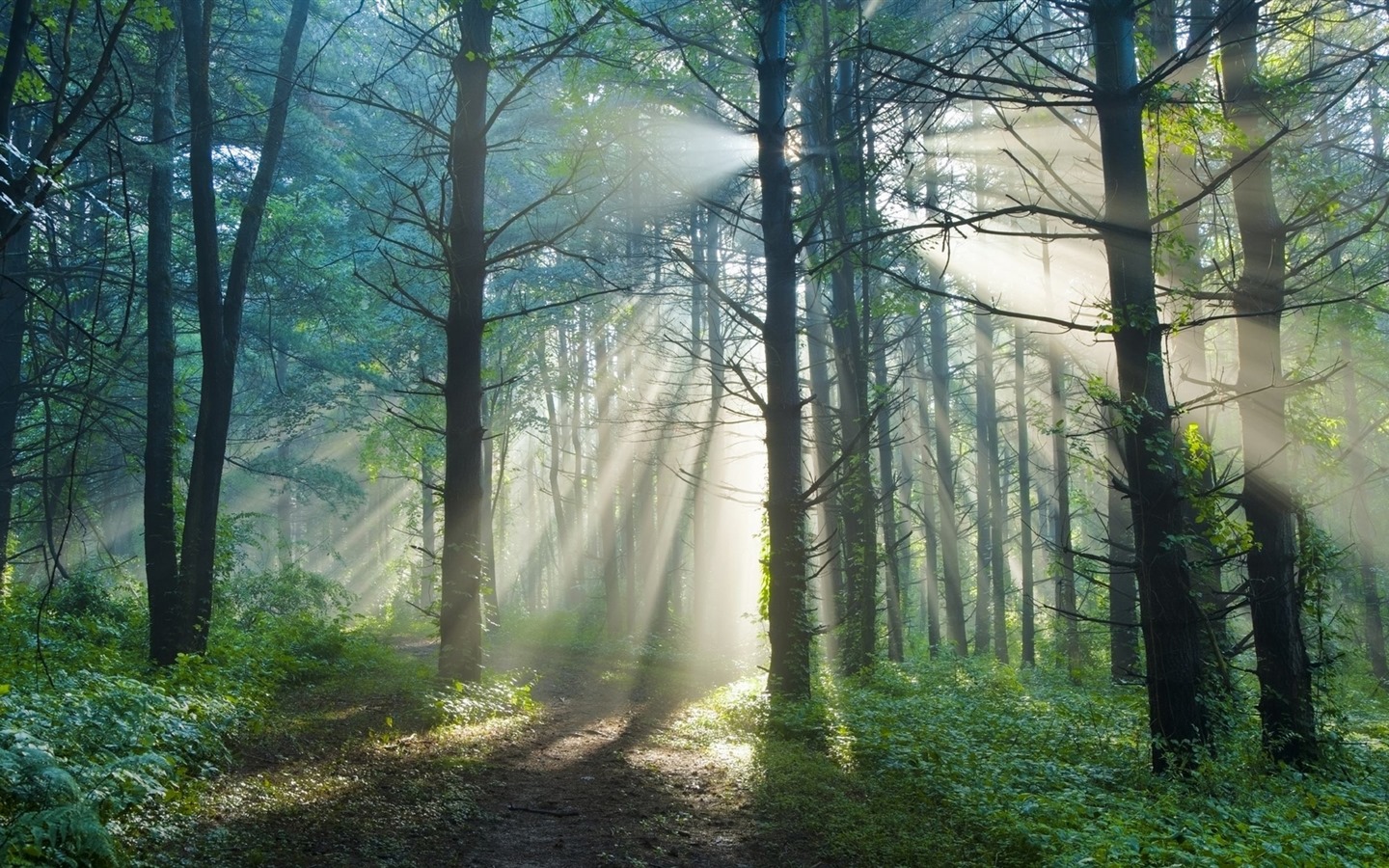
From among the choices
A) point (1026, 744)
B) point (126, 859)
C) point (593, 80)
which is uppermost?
point (593, 80)

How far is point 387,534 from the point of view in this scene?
51469mm

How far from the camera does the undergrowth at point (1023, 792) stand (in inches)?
210

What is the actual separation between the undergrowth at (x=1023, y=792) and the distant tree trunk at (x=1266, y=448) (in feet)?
1.46

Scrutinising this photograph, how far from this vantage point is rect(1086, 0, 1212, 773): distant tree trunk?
7.02m

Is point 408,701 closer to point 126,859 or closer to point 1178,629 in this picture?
point 126,859

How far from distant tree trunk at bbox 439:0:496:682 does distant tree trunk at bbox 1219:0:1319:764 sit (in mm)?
7984

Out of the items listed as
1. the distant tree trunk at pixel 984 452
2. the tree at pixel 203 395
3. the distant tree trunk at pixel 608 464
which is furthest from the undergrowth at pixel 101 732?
the distant tree trunk at pixel 984 452

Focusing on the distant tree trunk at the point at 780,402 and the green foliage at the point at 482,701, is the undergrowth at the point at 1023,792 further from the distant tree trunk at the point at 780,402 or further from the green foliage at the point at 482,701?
the green foliage at the point at 482,701

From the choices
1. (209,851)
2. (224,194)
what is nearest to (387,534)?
(224,194)

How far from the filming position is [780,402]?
11258 millimetres

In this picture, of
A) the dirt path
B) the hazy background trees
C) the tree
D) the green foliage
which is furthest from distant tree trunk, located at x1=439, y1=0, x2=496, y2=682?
the tree

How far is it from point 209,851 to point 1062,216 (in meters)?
6.71

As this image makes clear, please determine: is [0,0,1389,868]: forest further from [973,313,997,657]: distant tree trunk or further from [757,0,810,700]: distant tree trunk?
[973,313,997,657]: distant tree trunk

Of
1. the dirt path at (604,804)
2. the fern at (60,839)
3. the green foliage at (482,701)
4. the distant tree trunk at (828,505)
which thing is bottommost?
the dirt path at (604,804)
